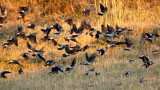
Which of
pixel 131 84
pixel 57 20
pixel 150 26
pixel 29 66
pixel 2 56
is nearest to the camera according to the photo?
pixel 131 84

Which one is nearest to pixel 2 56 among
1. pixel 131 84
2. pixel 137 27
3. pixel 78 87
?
pixel 78 87

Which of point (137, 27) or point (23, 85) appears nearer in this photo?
point (23, 85)

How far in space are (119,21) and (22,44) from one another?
12.8 ft

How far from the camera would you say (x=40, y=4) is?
1473 centimetres

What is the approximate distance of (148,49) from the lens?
8.47m

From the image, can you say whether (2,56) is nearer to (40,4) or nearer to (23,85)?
(23,85)

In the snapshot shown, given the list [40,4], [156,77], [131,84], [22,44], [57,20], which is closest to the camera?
[131,84]

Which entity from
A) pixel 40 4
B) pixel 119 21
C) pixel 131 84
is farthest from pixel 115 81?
pixel 40 4

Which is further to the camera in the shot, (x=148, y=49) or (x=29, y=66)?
(x=148, y=49)

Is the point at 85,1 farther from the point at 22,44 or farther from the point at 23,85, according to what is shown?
the point at 23,85

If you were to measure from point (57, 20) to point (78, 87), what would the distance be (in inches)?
324

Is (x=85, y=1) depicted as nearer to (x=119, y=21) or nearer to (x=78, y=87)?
(x=119, y=21)

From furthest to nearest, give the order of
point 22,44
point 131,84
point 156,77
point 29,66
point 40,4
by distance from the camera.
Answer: point 40,4 → point 22,44 → point 29,66 → point 156,77 → point 131,84

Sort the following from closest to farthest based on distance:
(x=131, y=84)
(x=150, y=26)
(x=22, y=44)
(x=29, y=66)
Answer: (x=131, y=84) → (x=29, y=66) → (x=22, y=44) → (x=150, y=26)
